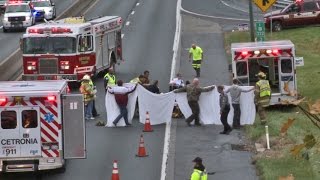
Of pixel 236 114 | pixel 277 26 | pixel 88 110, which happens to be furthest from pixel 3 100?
pixel 277 26

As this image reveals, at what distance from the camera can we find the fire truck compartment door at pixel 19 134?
15680 mm

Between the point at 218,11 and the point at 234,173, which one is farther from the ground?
the point at 218,11

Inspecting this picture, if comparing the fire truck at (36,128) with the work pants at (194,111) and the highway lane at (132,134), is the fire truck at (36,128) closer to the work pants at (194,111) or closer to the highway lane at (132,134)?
the highway lane at (132,134)

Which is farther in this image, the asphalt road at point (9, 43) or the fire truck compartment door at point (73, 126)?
the asphalt road at point (9, 43)

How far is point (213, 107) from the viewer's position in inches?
891

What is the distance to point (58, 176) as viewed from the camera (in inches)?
669

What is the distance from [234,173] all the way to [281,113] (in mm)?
6806

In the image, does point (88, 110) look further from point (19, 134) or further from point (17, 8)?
point (17, 8)

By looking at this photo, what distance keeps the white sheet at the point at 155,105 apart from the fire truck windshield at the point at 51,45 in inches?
275

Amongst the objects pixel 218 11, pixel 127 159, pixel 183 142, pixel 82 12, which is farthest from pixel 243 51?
pixel 82 12

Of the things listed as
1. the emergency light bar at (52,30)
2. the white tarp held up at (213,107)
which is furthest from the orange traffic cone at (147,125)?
the emergency light bar at (52,30)

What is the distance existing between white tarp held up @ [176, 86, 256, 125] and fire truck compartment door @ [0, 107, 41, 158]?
7.93 metres

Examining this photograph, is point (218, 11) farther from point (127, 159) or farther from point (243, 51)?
point (127, 159)

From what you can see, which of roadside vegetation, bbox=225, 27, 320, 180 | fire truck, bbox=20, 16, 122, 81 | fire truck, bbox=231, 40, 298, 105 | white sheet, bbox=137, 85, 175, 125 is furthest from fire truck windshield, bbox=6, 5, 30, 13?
white sheet, bbox=137, 85, 175, 125
